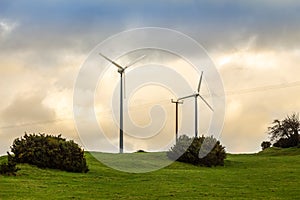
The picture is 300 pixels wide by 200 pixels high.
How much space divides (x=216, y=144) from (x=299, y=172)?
13561 mm

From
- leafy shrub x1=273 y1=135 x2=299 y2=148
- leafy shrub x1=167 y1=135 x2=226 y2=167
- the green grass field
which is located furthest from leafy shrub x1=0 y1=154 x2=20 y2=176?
leafy shrub x1=273 y1=135 x2=299 y2=148

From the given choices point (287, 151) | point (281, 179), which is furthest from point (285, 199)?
point (287, 151)

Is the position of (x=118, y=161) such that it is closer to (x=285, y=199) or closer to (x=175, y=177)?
(x=175, y=177)

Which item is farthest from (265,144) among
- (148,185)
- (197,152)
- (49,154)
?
(148,185)

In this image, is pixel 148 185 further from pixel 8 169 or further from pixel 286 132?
pixel 286 132

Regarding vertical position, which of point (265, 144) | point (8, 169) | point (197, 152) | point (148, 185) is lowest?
point (148, 185)

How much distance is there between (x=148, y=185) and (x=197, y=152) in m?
18.7

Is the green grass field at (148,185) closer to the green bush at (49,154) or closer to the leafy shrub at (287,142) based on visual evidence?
the green bush at (49,154)

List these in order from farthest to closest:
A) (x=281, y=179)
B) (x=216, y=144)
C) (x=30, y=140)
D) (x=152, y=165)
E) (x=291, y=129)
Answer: (x=291, y=129) < (x=216, y=144) < (x=152, y=165) < (x=30, y=140) < (x=281, y=179)

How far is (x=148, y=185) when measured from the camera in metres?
33.4

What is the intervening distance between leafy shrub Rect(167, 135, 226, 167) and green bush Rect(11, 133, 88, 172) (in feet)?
43.1

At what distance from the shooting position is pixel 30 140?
4072 cm

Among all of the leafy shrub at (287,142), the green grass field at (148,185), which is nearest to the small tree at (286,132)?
the leafy shrub at (287,142)

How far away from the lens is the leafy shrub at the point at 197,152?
51281 millimetres
